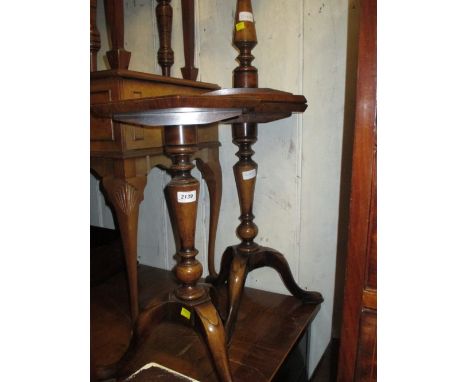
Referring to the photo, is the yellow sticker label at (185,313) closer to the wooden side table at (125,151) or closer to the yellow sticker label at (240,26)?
the wooden side table at (125,151)

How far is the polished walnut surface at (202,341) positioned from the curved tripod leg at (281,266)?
0.03 m

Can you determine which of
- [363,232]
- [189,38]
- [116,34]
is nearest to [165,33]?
[189,38]

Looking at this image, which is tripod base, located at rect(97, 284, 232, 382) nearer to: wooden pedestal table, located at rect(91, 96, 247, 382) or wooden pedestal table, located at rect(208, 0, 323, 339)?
wooden pedestal table, located at rect(91, 96, 247, 382)

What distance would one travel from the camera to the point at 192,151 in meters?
0.70

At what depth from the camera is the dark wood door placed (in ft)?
1.61

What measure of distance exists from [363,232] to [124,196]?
22.5 inches

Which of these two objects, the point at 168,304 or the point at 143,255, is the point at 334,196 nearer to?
the point at 168,304

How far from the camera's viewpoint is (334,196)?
1087 millimetres

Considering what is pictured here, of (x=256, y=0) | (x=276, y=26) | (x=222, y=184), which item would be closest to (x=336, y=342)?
(x=222, y=184)

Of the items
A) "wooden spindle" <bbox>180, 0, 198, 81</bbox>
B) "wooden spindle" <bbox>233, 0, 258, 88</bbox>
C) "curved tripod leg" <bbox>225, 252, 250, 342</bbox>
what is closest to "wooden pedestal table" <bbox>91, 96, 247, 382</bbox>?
"curved tripod leg" <bbox>225, 252, 250, 342</bbox>

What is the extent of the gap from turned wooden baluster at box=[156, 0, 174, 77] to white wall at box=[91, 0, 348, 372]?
8 cm

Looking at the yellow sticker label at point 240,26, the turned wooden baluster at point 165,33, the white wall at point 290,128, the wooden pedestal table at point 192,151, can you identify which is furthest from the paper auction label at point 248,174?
the turned wooden baluster at point 165,33
